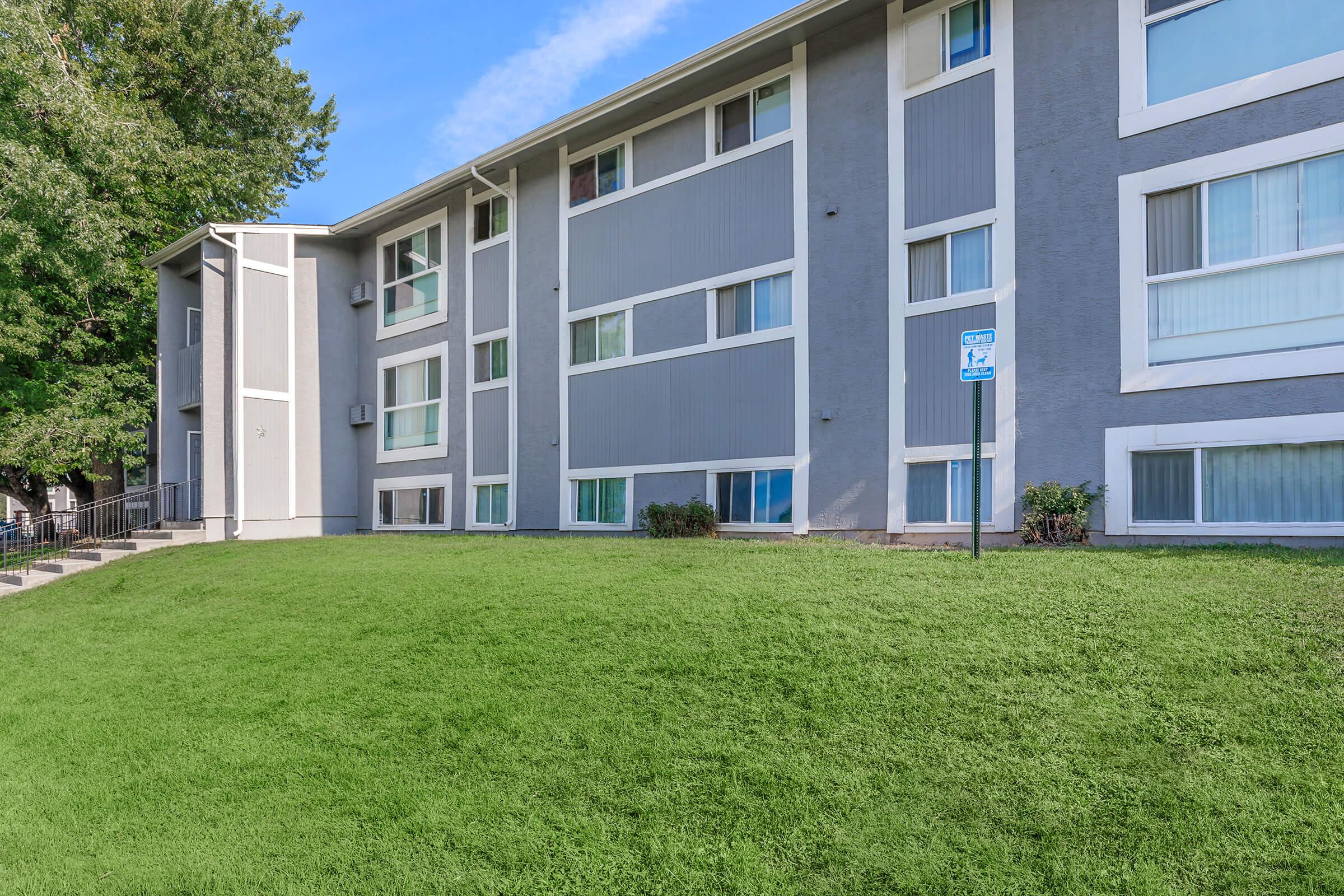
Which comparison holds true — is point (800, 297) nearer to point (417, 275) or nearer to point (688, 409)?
point (688, 409)

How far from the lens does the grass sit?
13.5ft

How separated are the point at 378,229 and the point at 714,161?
418 inches

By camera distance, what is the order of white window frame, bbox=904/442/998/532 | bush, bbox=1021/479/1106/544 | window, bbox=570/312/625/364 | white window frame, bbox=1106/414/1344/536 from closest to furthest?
white window frame, bbox=1106/414/1344/536 < bush, bbox=1021/479/1106/544 < white window frame, bbox=904/442/998/532 < window, bbox=570/312/625/364

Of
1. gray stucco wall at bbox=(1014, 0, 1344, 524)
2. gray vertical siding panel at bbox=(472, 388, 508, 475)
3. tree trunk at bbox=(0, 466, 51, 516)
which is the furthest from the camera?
tree trunk at bbox=(0, 466, 51, 516)

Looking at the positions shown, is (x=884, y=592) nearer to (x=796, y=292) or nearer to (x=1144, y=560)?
(x=1144, y=560)

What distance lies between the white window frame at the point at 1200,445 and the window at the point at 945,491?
1.46 metres

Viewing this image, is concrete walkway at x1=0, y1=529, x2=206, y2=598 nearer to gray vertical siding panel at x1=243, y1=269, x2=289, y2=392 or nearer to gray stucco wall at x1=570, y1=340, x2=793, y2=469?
gray vertical siding panel at x1=243, y1=269, x2=289, y2=392


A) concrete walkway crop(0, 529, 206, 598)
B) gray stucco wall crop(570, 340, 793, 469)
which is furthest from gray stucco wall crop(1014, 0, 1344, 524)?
concrete walkway crop(0, 529, 206, 598)

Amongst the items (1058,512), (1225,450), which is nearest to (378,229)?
(1058,512)

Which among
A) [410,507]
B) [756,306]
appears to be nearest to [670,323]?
[756,306]

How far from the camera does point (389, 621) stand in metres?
8.30

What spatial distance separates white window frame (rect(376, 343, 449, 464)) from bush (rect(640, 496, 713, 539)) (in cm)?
713

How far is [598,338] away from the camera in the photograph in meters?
16.2

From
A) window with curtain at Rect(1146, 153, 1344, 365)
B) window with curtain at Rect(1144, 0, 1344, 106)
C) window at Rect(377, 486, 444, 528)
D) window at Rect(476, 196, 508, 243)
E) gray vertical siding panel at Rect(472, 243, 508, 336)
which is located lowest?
window at Rect(377, 486, 444, 528)
